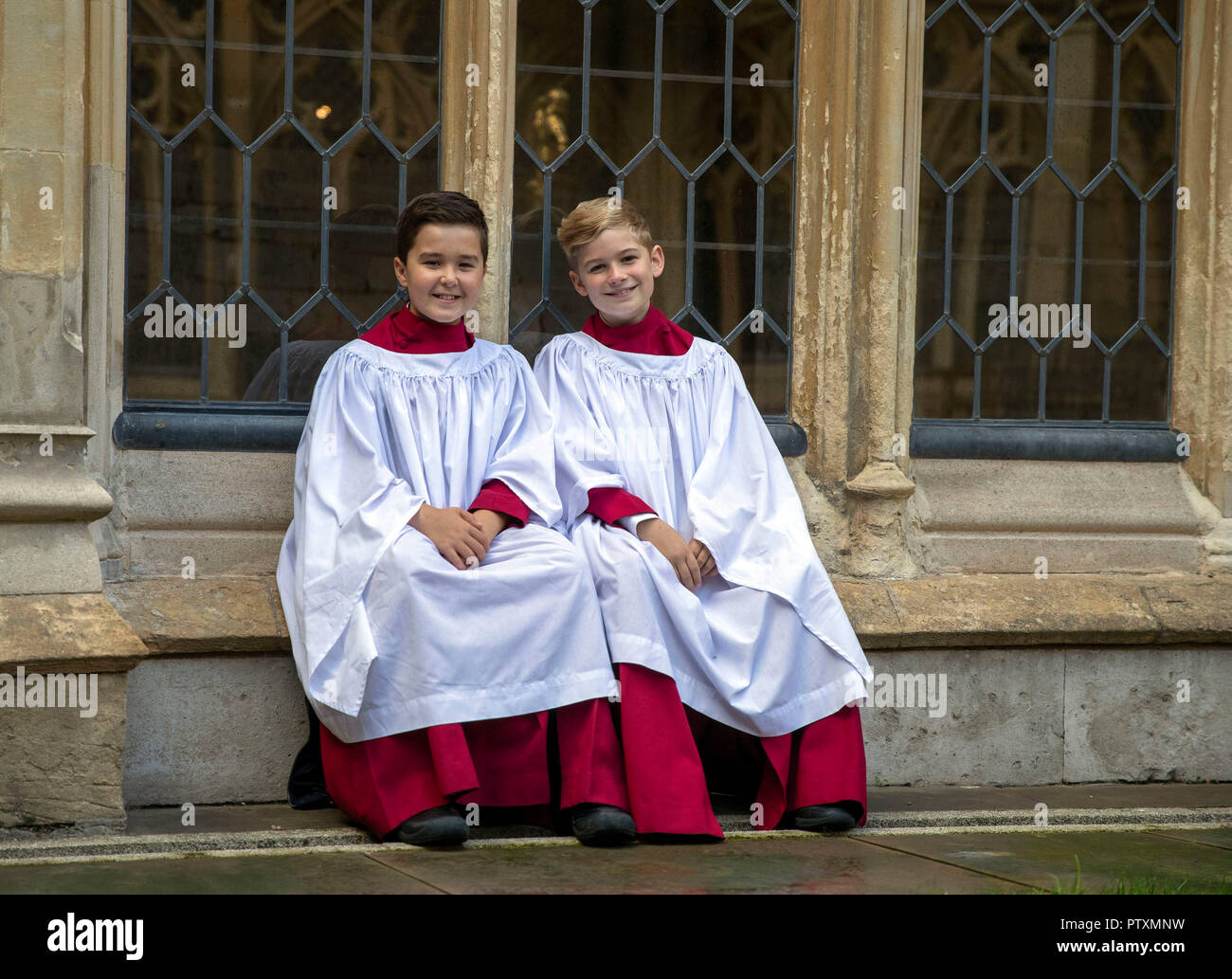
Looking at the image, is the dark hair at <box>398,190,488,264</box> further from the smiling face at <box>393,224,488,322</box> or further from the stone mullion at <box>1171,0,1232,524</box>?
the stone mullion at <box>1171,0,1232,524</box>

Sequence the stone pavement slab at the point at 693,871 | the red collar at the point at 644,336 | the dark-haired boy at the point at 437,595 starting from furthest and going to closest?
1. the red collar at the point at 644,336
2. the dark-haired boy at the point at 437,595
3. the stone pavement slab at the point at 693,871

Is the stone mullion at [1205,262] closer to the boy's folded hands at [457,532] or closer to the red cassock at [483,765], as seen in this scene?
the red cassock at [483,765]

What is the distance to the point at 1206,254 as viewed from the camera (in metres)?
5.41

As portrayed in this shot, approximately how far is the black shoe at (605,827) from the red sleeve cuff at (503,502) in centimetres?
81

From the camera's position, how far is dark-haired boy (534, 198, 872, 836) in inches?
159

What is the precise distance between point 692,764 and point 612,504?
77 centimetres

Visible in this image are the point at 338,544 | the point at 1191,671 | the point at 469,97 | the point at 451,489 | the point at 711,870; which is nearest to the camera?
the point at 711,870

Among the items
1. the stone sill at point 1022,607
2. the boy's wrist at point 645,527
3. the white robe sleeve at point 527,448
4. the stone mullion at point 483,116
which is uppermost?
the stone mullion at point 483,116

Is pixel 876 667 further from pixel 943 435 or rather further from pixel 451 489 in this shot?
pixel 451 489

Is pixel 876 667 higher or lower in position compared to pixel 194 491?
lower

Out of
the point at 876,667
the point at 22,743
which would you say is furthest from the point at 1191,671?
the point at 22,743

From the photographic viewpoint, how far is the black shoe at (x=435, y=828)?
12.3 ft

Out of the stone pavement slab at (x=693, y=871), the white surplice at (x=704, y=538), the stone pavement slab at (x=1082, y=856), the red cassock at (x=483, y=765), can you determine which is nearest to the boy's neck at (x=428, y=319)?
the white surplice at (x=704, y=538)

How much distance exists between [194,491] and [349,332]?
0.68m
